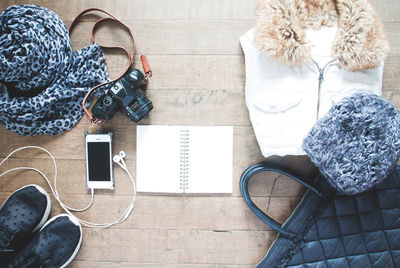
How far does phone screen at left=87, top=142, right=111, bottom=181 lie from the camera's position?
934 millimetres

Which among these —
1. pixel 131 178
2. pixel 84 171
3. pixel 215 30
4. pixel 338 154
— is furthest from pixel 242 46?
pixel 84 171

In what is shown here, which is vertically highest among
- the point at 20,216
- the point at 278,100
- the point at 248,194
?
the point at 278,100

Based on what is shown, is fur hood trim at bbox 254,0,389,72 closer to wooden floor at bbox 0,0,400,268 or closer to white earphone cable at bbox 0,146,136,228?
wooden floor at bbox 0,0,400,268

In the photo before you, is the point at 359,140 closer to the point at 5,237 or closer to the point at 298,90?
the point at 298,90

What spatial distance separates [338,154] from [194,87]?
1.53ft

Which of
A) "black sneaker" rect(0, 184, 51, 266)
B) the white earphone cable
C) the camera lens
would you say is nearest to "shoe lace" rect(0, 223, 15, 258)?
"black sneaker" rect(0, 184, 51, 266)

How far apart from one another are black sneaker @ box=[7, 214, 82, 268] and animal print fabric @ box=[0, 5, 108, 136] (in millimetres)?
309

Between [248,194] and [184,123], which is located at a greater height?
[184,123]

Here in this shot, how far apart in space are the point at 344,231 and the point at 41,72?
103cm

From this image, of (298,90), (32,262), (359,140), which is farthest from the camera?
(32,262)

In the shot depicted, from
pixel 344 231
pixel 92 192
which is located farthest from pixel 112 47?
pixel 344 231

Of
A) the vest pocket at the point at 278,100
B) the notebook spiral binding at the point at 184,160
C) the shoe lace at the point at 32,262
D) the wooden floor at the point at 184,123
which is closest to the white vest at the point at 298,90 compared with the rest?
the vest pocket at the point at 278,100

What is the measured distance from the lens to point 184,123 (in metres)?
0.93

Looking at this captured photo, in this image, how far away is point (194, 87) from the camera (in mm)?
927
